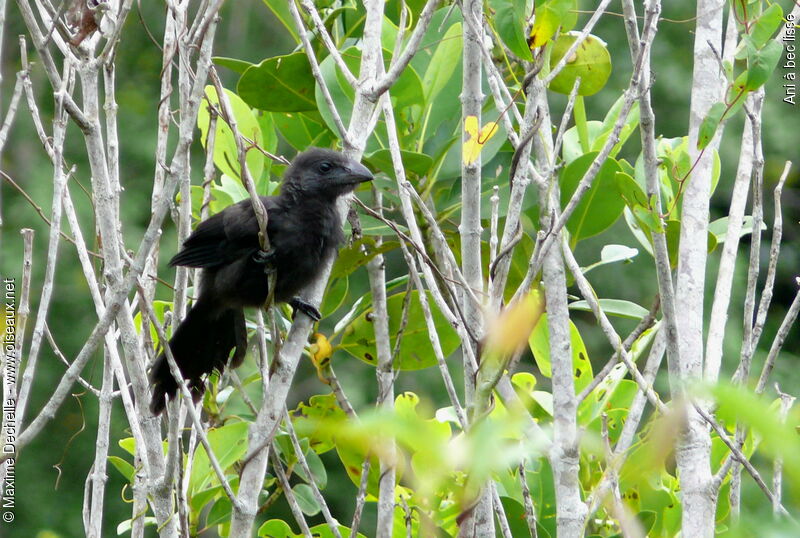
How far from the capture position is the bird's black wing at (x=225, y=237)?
159 inches

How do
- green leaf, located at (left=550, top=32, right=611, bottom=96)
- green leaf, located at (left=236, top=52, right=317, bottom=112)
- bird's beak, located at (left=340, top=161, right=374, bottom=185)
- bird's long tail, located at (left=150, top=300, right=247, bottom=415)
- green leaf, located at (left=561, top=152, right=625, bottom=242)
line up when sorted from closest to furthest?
green leaf, located at (left=550, top=32, right=611, bottom=96) → green leaf, located at (left=561, top=152, right=625, bottom=242) → bird's beak, located at (left=340, top=161, right=374, bottom=185) → green leaf, located at (left=236, top=52, right=317, bottom=112) → bird's long tail, located at (left=150, top=300, right=247, bottom=415)

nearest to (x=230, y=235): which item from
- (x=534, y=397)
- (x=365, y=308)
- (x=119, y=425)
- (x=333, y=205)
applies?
(x=333, y=205)

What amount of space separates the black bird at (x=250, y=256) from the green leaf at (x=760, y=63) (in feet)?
5.58

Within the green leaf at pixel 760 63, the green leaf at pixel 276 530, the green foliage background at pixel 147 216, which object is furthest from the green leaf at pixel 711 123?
the green foliage background at pixel 147 216

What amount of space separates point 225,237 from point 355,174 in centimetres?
96

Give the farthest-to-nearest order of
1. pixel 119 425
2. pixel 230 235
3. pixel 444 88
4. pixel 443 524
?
1. pixel 119 425
2. pixel 230 235
3. pixel 444 88
4. pixel 443 524

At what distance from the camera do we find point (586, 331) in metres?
12.5

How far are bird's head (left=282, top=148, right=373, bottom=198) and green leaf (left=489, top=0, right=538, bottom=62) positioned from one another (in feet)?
2.81

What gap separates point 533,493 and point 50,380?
9.37 metres

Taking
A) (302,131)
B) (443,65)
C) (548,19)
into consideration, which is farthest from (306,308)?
(548,19)

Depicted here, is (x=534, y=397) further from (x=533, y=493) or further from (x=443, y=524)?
(x=443, y=524)

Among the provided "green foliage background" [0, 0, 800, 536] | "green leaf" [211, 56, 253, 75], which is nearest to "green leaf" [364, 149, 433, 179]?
"green leaf" [211, 56, 253, 75]

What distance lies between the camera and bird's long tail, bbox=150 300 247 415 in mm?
3957

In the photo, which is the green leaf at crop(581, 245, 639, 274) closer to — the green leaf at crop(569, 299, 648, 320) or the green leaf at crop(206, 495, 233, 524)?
the green leaf at crop(569, 299, 648, 320)
